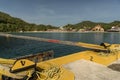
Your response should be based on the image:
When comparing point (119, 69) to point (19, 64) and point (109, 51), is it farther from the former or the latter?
point (19, 64)

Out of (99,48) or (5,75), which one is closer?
(5,75)

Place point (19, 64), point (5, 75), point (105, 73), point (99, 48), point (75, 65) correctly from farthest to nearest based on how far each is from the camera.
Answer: point (99, 48) < point (75, 65) < point (105, 73) < point (19, 64) < point (5, 75)

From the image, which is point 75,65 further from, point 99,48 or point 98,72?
point 99,48

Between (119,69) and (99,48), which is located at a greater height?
(99,48)

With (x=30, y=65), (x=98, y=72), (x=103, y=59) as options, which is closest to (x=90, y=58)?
(x=103, y=59)

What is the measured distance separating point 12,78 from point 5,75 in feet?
1.35

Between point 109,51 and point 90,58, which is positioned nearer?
point 90,58

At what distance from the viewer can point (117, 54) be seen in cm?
1658

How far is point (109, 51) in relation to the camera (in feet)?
55.5

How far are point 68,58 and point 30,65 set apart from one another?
241 inches

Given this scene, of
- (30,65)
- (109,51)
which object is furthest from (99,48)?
(30,65)

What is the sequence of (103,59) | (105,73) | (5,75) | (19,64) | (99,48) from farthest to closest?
(99,48) → (103,59) → (105,73) → (19,64) → (5,75)

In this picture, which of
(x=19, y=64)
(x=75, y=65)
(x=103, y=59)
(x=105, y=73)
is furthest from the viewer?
(x=103, y=59)

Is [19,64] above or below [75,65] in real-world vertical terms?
above
